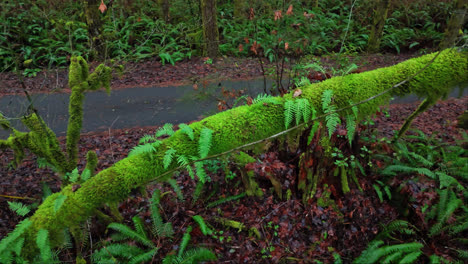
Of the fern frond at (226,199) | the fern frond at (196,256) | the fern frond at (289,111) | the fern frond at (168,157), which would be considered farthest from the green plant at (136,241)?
the fern frond at (289,111)

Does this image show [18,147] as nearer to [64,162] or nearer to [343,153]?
[64,162]

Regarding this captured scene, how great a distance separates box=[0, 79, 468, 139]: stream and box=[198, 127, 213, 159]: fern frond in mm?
4964

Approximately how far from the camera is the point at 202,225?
14.1 ft

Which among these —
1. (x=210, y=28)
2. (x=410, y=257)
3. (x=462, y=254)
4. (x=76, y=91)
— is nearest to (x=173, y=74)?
(x=210, y=28)

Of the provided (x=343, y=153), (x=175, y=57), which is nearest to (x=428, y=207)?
(x=343, y=153)

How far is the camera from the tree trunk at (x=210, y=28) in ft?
39.9

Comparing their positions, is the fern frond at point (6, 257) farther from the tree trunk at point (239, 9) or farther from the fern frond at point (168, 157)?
the tree trunk at point (239, 9)

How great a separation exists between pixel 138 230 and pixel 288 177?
2.53m

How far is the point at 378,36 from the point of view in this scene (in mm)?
13273

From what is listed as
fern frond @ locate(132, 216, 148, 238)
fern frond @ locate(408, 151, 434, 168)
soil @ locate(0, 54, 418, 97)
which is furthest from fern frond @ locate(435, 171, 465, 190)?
soil @ locate(0, 54, 418, 97)

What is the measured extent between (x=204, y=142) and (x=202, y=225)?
206 centimetres

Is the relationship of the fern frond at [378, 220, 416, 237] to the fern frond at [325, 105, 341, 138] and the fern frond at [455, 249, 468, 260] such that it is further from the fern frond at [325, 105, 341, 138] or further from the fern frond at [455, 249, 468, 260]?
the fern frond at [325, 105, 341, 138]

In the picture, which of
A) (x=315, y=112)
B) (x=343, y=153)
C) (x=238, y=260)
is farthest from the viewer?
(x=343, y=153)

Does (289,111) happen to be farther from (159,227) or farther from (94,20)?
(94,20)
